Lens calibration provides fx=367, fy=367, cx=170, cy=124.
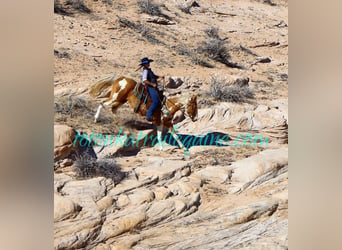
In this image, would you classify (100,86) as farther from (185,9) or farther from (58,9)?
(185,9)

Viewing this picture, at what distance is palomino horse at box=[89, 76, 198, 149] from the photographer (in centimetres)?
360

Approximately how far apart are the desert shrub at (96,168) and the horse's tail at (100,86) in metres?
0.61

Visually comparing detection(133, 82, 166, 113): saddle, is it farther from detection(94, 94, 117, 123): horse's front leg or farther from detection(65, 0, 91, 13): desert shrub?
detection(65, 0, 91, 13): desert shrub

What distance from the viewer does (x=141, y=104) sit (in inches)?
144

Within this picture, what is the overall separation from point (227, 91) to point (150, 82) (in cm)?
81

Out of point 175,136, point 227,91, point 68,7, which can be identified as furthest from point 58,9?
point 227,91

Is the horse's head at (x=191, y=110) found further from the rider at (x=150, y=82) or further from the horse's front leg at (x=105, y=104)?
the horse's front leg at (x=105, y=104)

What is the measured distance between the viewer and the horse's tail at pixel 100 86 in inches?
141

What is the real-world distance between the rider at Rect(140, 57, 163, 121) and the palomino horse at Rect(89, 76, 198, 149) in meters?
0.04

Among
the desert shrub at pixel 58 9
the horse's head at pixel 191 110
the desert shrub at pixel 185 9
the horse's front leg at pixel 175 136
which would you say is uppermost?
the desert shrub at pixel 185 9

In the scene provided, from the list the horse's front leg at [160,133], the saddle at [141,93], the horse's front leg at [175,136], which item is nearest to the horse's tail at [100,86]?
the saddle at [141,93]

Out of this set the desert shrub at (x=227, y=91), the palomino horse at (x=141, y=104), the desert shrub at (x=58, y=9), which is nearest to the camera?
the desert shrub at (x=58, y=9)
